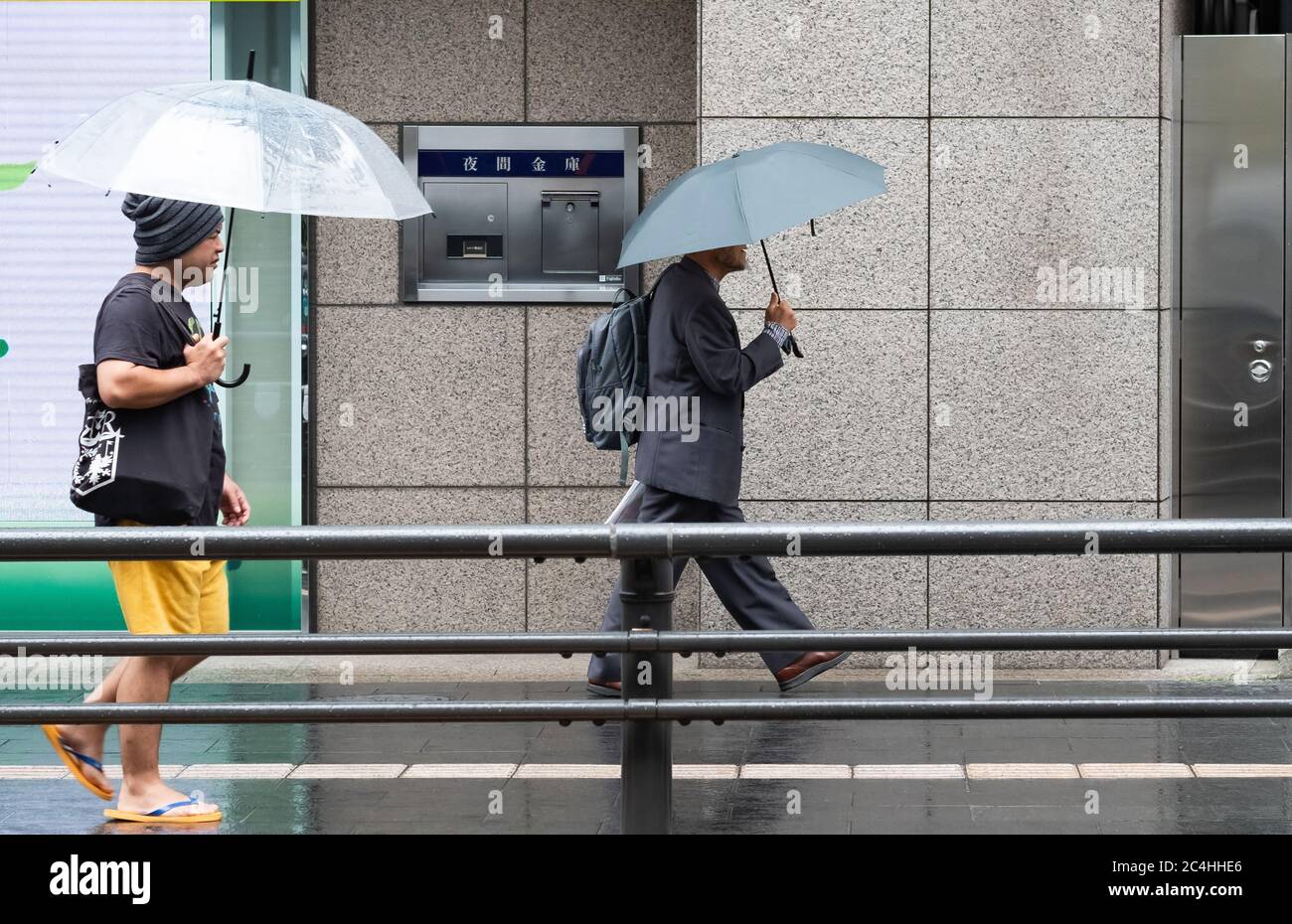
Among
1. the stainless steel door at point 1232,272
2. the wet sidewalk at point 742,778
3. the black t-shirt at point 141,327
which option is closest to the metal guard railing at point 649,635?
the black t-shirt at point 141,327

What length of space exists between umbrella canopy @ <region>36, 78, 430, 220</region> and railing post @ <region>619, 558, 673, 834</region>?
4.46 feet

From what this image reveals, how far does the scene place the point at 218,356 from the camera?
16.1 ft

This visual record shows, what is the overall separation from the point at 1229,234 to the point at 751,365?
106 inches

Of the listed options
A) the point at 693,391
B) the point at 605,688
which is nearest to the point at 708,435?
the point at 693,391

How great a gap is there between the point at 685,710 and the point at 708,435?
105 inches

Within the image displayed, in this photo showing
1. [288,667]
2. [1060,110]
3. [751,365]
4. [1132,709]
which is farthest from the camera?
[288,667]

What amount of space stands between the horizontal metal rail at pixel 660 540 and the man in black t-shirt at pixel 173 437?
3.29 ft

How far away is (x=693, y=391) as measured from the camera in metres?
6.56

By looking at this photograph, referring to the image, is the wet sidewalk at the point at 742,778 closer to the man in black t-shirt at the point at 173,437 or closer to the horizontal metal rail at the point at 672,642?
the man in black t-shirt at the point at 173,437

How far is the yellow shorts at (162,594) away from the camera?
193 inches

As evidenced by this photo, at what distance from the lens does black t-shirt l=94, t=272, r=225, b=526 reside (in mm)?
4891

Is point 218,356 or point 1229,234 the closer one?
point 218,356
